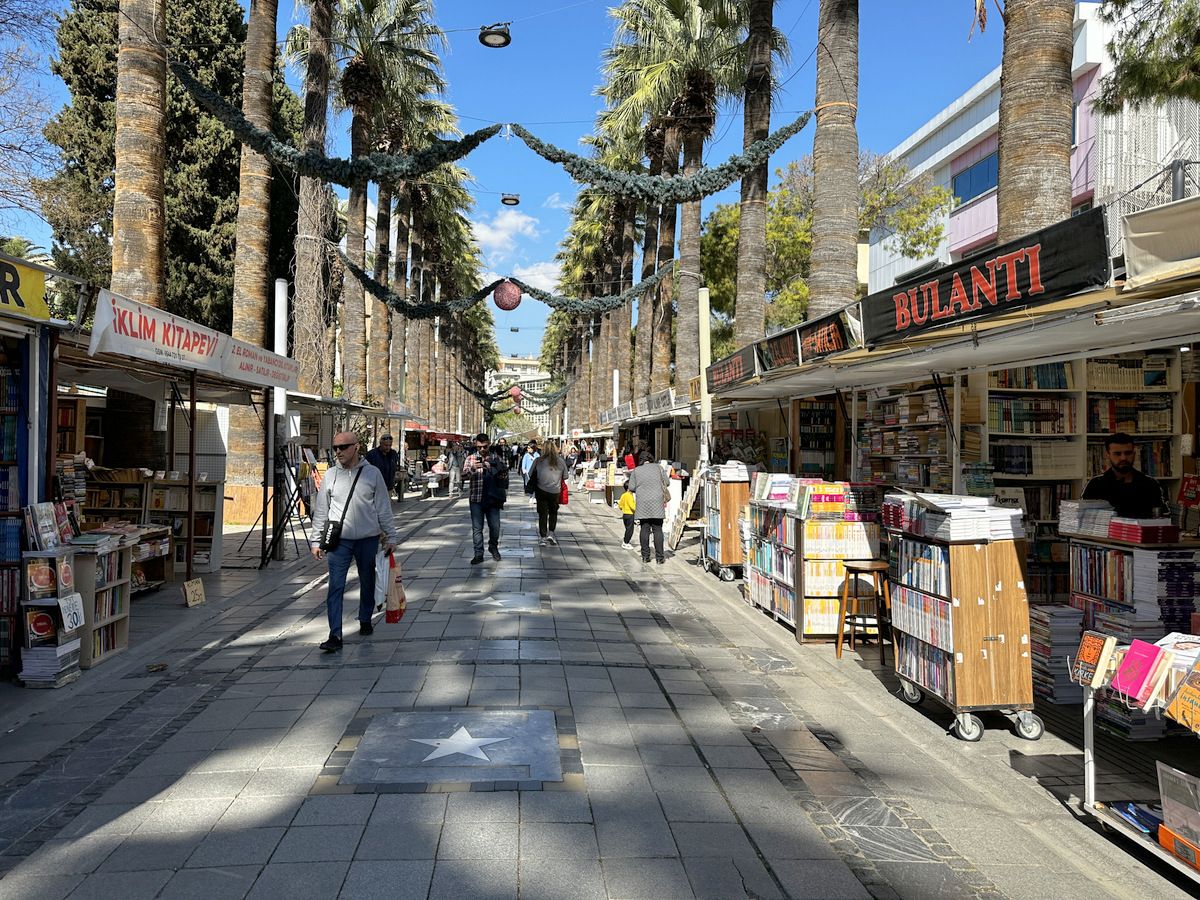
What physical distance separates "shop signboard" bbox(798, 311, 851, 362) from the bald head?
4443mm

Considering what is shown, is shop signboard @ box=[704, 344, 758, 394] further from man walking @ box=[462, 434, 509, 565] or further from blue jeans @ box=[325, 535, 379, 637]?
blue jeans @ box=[325, 535, 379, 637]

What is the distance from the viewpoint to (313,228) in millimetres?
18266

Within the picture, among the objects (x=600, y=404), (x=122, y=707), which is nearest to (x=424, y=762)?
(x=122, y=707)

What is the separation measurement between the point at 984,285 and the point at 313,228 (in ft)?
53.7

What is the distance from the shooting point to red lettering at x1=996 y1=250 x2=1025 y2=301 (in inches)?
183

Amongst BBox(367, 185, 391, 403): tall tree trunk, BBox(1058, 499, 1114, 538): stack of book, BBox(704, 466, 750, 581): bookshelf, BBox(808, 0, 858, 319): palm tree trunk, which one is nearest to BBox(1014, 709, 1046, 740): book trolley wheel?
BBox(1058, 499, 1114, 538): stack of book

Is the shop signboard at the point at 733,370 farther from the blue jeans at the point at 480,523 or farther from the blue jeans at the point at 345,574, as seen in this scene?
the blue jeans at the point at 345,574

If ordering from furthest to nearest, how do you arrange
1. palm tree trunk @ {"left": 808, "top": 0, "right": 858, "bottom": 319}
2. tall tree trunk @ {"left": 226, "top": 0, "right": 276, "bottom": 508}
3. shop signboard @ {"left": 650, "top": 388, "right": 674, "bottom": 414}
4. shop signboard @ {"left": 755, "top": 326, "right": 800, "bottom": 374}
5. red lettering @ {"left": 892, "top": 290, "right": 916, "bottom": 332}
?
shop signboard @ {"left": 650, "top": 388, "right": 674, "bottom": 414}, tall tree trunk @ {"left": 226, "top": 0, "right": 276, "bottom": 508}, palm tree trunk @ {"left": 808, "top": 0, "right": 858, "bottom": 319}, shop signboard @ {"left": 755, "top": 326, "right": 800, "bottom": 374}, red lettering @ {"left": 892, "top": 290, "right": 916, "bottom": 332}

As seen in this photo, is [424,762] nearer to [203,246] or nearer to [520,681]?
[520,681]

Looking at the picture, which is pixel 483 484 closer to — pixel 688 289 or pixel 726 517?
pixel 726 517

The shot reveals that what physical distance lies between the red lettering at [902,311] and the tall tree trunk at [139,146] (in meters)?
9.72

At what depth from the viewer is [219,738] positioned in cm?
491

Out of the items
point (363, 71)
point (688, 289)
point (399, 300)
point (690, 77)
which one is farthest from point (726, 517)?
point (363, 71)

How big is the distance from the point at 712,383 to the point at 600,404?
31246 mm
